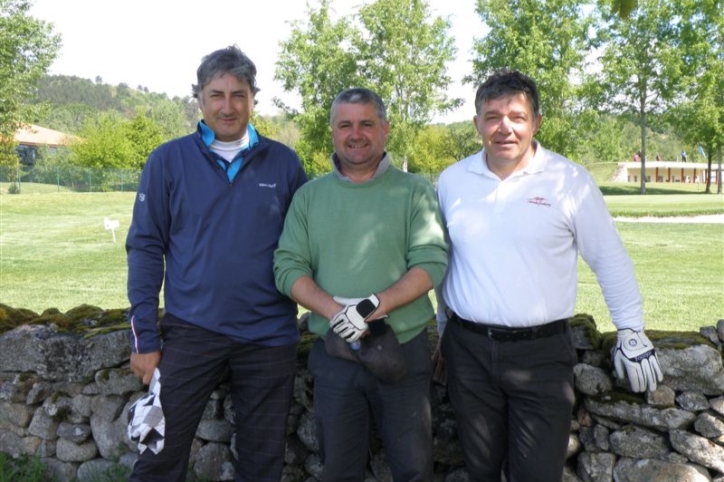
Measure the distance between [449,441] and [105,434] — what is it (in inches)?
73.9

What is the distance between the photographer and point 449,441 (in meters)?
3.72

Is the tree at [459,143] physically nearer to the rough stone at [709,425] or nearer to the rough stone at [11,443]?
the rough stone at [11,443]

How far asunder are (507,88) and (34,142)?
9236 cm

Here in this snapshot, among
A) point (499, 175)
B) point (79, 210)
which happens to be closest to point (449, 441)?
point (499, 175)

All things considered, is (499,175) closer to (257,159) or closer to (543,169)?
(543,169)

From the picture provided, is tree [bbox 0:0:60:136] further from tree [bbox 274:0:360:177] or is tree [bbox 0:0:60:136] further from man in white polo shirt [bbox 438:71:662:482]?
man in white polo shirt [bbox 438:71:662:482]

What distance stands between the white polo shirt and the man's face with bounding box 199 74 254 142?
1.14 m

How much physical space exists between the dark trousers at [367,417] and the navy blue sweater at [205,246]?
42 centimetres

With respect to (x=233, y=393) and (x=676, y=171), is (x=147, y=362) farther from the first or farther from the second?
(x=676, y=171)

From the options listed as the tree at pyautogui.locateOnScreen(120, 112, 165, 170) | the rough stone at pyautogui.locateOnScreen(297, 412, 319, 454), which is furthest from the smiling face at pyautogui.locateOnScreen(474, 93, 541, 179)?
the tree at pyautogui.locateOnScreen(120, 112, 165, 170)

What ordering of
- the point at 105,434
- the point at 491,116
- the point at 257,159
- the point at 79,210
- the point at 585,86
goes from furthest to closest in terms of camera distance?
the point at 585,86 < the point at 79,210 < the point at 105,434 < the point at 257,159 < the point at 491,116

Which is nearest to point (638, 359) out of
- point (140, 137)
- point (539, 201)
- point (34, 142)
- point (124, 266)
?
point (539, 201)

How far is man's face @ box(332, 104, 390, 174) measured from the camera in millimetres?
3230

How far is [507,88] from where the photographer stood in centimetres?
311
